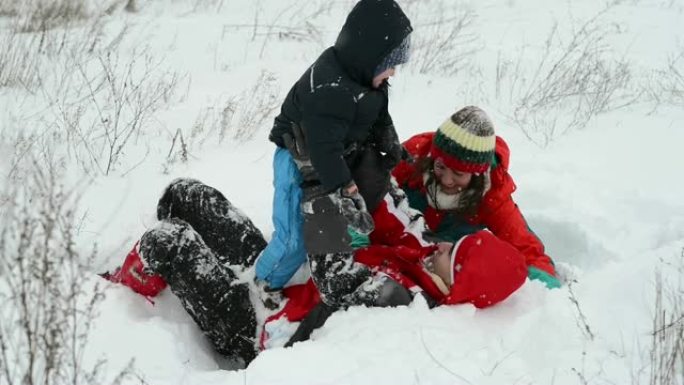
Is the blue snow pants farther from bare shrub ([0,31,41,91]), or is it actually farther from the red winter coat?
bare shrub ([0,31,41,91])

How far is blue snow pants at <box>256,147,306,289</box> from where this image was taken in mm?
2842

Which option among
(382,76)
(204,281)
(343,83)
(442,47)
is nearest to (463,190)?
(382,76)

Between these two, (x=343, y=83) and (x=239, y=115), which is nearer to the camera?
(x=343, y=83)

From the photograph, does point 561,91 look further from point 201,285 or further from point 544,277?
point 201,285

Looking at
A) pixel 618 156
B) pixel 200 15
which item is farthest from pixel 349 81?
pixel 200 15

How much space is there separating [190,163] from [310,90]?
5.87 feet

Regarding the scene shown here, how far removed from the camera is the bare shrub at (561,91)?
4.94 metres

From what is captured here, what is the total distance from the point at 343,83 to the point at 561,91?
337 centimetres

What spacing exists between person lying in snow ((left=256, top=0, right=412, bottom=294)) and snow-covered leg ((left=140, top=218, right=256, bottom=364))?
24 cm

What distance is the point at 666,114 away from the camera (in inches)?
197

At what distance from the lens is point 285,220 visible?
287 centimetres

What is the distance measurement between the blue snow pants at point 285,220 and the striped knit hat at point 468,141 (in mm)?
771

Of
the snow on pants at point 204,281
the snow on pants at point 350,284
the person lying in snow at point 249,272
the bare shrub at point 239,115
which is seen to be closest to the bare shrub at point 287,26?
the bare shrub at point 239,115

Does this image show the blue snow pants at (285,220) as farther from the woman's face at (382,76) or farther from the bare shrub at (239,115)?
the bare shrub at (239,115)
